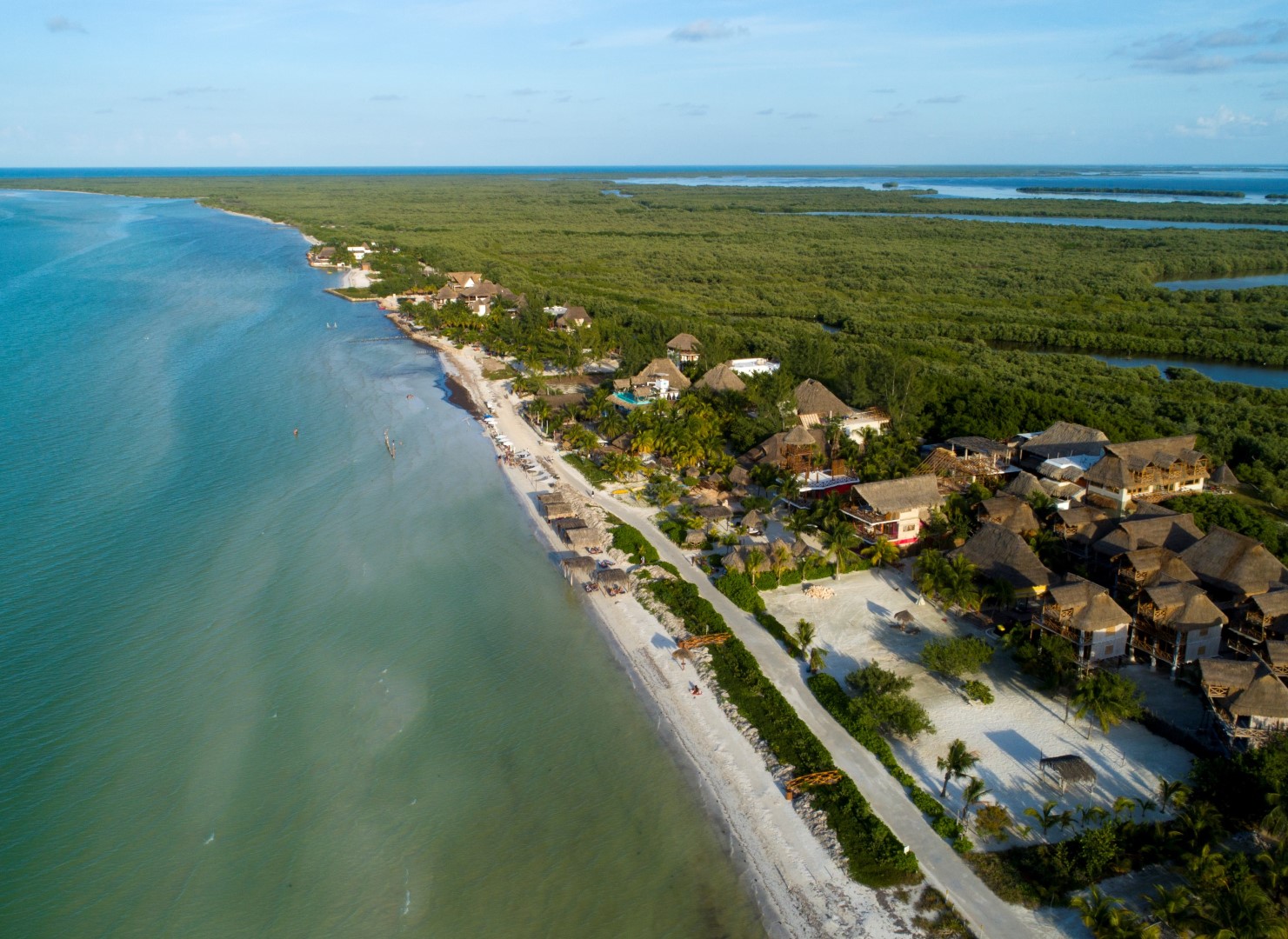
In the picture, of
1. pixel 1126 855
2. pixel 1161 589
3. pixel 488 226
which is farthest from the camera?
pixel 488 226

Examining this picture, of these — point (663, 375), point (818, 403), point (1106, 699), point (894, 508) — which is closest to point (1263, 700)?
point (1106, 699)

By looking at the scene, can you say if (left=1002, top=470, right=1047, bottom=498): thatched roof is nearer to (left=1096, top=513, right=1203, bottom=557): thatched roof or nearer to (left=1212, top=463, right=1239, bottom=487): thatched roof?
(left=1096, top=513, right=1203, bottom=557): thatched roof

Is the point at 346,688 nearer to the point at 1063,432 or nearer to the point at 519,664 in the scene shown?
the point at 519,664

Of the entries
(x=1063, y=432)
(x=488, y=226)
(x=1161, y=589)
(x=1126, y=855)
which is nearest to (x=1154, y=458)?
(x=1063, y=432)

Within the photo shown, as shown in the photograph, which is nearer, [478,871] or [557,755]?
[478,871]

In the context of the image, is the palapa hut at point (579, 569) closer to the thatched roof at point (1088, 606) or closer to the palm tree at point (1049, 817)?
the thatched roof at point (1088, 606)
